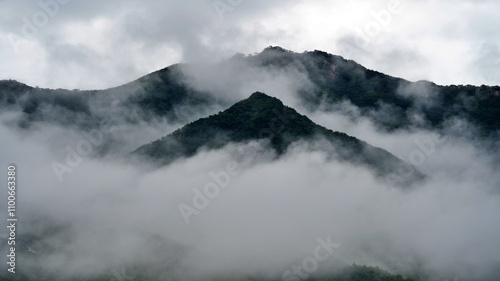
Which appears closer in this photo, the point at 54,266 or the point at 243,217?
the point at 54,266

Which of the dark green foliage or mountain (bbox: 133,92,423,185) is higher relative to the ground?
mountain (bbox: 133,92,423,185)

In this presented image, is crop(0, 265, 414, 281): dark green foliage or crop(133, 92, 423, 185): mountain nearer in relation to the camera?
crop(0, 265, 414, 281): dark green foliage

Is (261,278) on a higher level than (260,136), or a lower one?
lower

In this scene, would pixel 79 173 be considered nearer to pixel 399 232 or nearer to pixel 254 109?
pixel 254 109

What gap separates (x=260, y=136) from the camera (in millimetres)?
183500

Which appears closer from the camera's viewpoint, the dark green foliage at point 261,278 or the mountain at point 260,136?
the dark green foliage at point 261,278

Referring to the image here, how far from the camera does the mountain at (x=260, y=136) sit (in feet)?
602

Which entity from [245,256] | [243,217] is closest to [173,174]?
[243,217]

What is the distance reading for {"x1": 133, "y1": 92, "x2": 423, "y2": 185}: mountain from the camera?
18362 centimetres

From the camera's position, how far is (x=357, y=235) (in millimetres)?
165625

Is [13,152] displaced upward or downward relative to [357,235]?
upward

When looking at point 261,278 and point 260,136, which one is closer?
point 261,278

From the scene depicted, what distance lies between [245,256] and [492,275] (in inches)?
2236

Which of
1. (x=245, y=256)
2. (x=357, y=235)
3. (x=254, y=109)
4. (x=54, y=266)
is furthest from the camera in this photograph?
(x=254, y=109)
